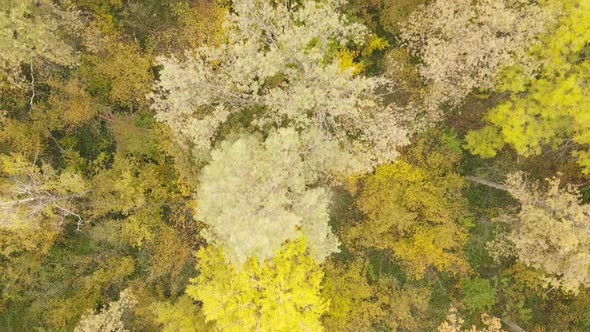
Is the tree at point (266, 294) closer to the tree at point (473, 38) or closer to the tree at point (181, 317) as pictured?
the tree at point (181, 317)

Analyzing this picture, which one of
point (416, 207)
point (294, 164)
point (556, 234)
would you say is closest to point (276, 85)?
point (294, 164)

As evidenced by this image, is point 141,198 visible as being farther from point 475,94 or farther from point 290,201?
point 475,94

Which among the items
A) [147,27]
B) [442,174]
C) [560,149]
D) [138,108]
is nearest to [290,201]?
[442,174]

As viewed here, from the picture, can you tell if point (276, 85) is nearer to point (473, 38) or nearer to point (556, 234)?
point (473, 38)

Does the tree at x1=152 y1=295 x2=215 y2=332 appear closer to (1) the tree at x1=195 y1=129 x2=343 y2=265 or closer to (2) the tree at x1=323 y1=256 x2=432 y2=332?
(1) the tree at x1=195 y1=129 x2=343 y2=265

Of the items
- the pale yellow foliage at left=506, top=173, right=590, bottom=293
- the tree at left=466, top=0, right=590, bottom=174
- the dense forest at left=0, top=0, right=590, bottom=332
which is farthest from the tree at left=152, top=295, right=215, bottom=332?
the tree at left=466, top=0, right=590, bottom=174
